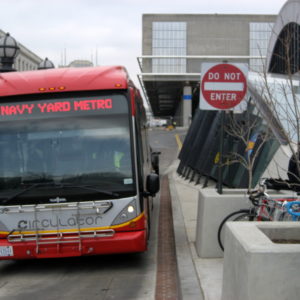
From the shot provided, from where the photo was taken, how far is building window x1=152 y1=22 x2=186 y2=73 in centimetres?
6006

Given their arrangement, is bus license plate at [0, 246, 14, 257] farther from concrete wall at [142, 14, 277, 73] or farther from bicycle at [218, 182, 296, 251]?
concrete wall at [142, 14, 277, 73]

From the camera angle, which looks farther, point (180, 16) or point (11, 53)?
point (180, 16)

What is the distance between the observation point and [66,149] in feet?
21.6

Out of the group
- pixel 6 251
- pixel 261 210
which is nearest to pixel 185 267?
pixel 261 210

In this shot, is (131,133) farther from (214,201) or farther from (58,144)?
(214,201)

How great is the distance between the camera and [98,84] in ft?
22.2

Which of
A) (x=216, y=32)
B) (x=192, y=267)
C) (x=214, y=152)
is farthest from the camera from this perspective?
(x=216, y=32)

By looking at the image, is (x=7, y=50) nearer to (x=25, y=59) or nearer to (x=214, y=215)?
(x=214, y=215)

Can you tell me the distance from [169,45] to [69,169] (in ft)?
184

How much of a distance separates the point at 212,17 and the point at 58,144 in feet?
194

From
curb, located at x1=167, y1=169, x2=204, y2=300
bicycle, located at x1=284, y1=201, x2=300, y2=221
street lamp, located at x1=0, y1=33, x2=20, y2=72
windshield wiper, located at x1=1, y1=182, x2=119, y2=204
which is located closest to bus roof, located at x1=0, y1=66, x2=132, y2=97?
windshield wiper, located at x1=1, y1=182, x2=119, y2=204

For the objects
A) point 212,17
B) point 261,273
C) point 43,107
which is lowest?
point 261,273

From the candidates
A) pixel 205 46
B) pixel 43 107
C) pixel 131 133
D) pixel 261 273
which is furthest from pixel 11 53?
pixel 205 46

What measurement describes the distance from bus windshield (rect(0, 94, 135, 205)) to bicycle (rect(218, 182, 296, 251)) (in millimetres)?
1508
